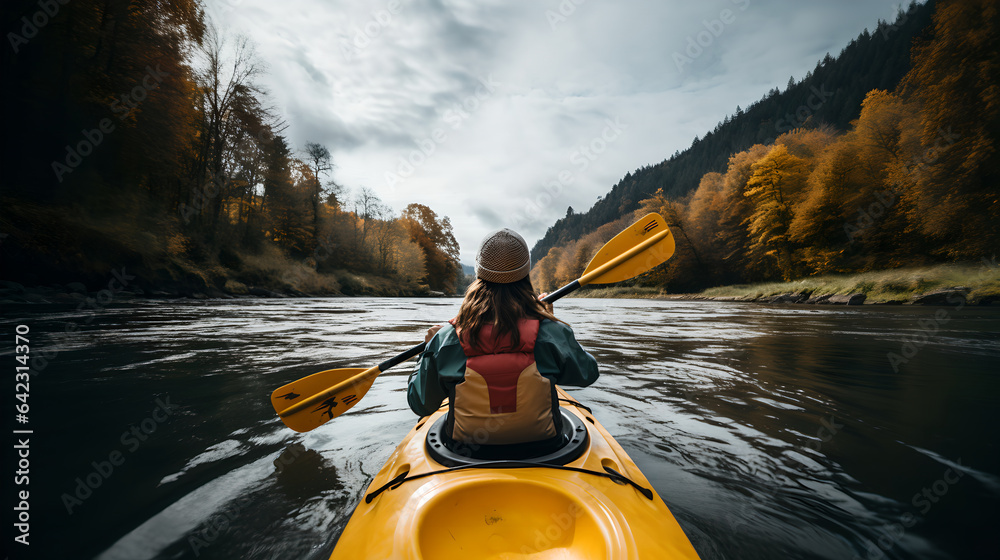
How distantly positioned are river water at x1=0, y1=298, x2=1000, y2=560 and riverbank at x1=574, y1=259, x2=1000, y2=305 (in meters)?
10.9

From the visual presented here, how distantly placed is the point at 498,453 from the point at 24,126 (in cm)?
1808

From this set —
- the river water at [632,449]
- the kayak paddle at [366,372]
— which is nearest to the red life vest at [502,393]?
the kayak paddle at [366,372]

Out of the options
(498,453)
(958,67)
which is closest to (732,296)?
(958,67)

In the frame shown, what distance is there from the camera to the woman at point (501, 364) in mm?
1602

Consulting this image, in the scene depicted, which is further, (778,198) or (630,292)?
(630,292)

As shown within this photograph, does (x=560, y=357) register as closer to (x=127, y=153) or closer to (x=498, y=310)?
(x=498, y=310)

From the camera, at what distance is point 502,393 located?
160cm

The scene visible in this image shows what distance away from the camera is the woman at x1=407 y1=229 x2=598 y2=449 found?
1602 millimetres

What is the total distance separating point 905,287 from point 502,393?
21704 millimetres

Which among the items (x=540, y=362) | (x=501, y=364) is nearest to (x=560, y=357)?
(x=540, y=362)

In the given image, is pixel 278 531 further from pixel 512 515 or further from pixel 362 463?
pixel 512 515
